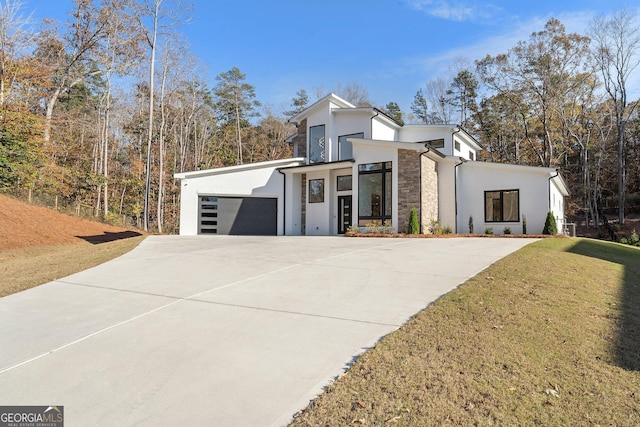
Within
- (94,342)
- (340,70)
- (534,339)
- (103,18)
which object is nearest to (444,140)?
(340,70)

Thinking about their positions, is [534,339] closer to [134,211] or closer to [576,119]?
[134,211]

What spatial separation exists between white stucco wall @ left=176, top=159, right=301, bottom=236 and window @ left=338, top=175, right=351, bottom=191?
2936 mm

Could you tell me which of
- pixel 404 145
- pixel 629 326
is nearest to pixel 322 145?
pixel 404 145

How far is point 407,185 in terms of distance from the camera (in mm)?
15383

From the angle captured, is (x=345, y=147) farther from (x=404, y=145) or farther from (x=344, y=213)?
(x=404, y=145)

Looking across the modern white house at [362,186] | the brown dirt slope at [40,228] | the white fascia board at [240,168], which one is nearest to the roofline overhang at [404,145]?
the modern white house at [362,186]

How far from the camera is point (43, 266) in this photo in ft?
28.5

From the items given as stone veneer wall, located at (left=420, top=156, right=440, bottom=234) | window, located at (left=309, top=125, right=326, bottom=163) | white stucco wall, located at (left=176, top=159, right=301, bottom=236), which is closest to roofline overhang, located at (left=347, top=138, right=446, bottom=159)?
stone veneer wall, located at (left=420, top=156, right=440, bottom=234)

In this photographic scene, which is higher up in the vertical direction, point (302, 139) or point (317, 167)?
point (302, 139)

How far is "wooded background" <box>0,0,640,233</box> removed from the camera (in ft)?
69.1

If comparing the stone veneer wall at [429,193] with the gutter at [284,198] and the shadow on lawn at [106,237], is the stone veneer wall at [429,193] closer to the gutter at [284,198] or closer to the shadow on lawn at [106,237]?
the gutter at [284,198]

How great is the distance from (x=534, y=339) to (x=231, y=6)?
1875 cm

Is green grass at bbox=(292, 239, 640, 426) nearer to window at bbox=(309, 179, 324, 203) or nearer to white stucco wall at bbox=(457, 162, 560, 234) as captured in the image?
white stucco wall at bbox=(457, 162, 560, 234)

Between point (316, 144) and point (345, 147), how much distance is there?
175 cm
